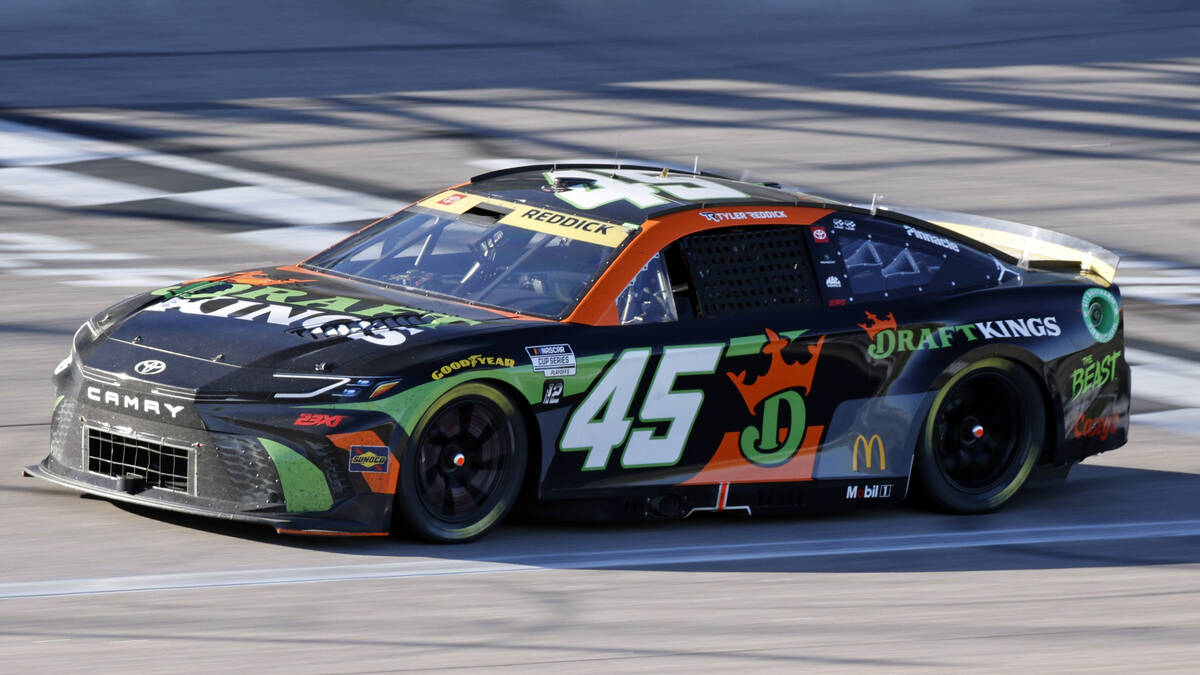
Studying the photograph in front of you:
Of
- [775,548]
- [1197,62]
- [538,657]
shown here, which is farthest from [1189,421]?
[1197,62]

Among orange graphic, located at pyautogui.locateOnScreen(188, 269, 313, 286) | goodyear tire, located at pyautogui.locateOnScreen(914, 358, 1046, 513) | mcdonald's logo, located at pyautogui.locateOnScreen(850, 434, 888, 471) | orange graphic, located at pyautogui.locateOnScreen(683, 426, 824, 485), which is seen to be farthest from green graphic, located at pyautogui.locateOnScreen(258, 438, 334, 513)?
goodyear tire, located at pyautogui.locateOnScreen(914, 358, 1046, 513)

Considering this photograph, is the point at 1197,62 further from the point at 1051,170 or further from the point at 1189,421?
the point at 1189,421

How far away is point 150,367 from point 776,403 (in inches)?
93.4

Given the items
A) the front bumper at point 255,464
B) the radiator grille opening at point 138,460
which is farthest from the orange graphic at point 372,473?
the radiator grille opening at point 138,460

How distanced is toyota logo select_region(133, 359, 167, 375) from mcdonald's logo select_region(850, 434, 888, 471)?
108 inches

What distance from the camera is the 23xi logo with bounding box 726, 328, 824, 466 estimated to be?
7.30m

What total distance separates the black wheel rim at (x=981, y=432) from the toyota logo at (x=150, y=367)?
3.22 m

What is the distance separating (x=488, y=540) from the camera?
6.89 metres

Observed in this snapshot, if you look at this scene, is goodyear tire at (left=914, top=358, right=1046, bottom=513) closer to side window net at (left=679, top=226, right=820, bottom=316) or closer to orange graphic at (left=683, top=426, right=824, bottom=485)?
orange graphic at (left=683, top=426, right=824, bottom=485)

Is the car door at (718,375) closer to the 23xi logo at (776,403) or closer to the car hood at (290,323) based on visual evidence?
the 23xi logo at (776,403)

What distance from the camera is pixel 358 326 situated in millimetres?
6785

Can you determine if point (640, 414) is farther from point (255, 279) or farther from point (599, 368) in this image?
point (255, 279)

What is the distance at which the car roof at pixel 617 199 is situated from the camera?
750 cm

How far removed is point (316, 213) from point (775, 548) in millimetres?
8184
